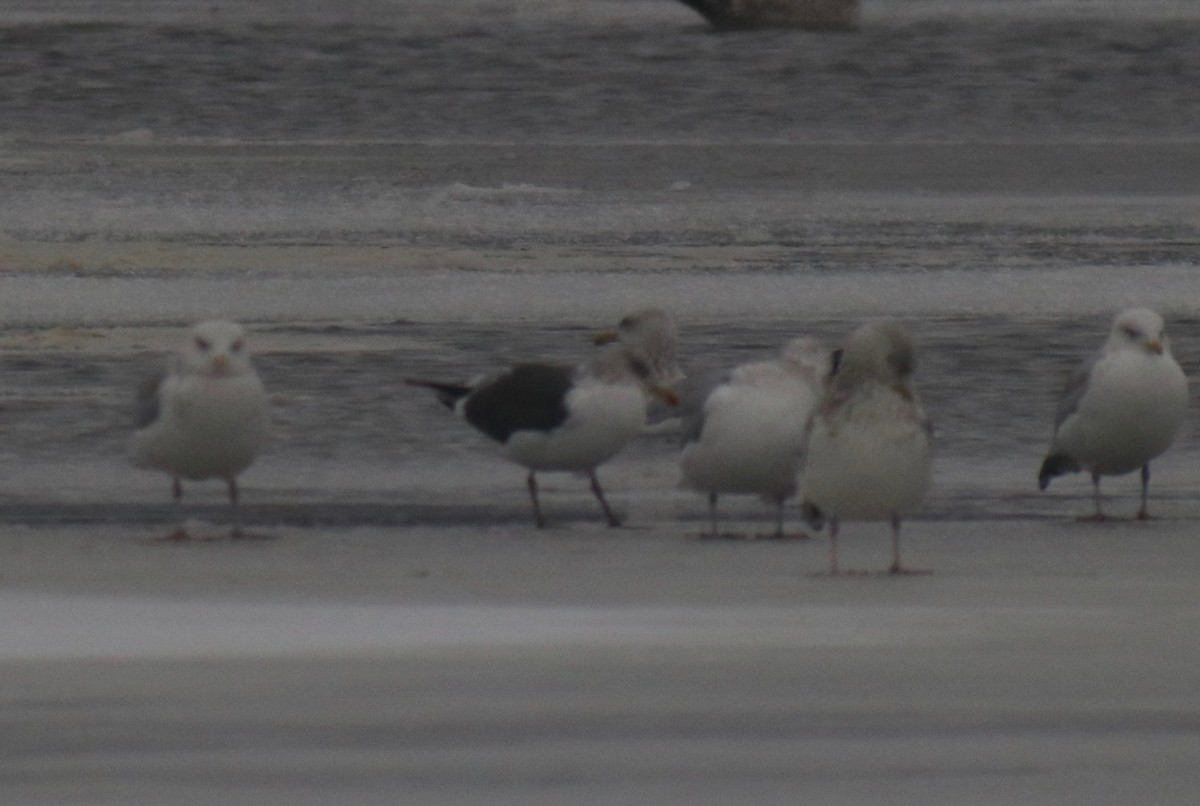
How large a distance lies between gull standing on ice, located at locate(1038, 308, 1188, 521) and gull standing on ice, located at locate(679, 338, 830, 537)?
92 cm

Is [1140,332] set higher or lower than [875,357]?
lower

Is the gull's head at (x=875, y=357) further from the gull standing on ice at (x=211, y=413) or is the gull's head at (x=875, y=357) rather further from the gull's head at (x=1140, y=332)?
the gull standing on ice at (x=211, y=413)

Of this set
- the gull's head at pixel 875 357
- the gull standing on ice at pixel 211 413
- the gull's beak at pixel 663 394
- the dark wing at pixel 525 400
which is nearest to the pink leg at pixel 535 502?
the dark wing at pixel 525 400

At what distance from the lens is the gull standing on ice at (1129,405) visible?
9.11 meters

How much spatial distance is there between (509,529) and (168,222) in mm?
9919

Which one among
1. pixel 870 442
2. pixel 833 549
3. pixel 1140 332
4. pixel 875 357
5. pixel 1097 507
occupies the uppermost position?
pixel 875 357

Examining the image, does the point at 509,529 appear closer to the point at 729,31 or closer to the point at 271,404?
the point at 271,404

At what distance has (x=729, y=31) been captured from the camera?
2972 cm

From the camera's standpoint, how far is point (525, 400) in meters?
9.25

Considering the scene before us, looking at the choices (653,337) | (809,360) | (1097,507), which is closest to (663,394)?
(809,360)

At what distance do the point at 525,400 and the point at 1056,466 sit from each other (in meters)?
1.75

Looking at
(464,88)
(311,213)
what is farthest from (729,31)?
(311,213)

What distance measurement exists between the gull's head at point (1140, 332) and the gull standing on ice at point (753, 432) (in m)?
1.00

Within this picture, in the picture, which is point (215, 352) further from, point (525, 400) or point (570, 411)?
point (570, 411)
